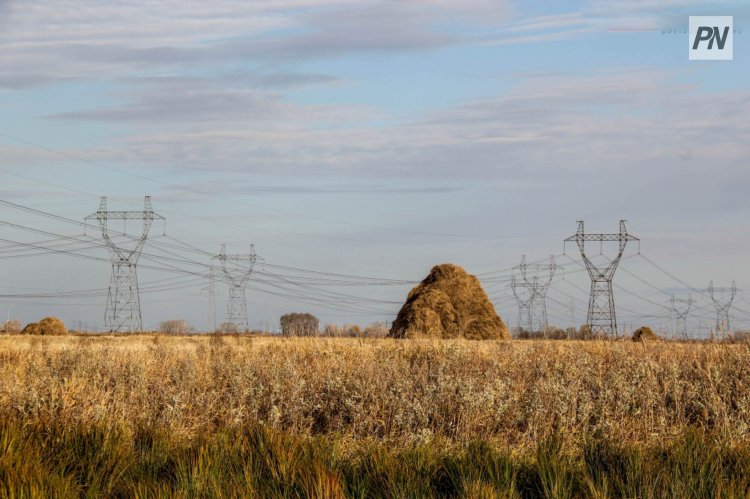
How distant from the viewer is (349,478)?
353 inches

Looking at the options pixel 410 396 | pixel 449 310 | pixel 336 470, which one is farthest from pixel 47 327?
pixel 336 470

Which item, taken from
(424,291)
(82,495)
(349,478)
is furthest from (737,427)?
(424,291)

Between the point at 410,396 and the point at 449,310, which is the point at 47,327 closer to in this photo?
the point at 449,310

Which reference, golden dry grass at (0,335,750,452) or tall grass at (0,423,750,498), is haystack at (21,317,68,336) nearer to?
golden dry grass at (0,335,750,452)

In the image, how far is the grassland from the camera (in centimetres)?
862

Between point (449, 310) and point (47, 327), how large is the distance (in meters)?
25.8

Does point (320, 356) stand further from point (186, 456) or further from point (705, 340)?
point (186, 456)

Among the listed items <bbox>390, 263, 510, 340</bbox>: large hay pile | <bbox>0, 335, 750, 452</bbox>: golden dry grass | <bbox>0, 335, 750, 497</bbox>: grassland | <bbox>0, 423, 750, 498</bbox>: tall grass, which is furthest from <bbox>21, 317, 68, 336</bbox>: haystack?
<bbox>0, 423, 750, 498</bbox>: tall grass

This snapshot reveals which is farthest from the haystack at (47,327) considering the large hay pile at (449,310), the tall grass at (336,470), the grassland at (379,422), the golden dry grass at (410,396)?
the tall grass at (336,470)

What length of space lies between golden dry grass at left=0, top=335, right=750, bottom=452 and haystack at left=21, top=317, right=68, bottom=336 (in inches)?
1375

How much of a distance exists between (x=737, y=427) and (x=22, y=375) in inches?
556

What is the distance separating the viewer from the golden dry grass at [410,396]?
13.6 metres

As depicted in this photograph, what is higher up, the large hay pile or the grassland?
the large hay pile

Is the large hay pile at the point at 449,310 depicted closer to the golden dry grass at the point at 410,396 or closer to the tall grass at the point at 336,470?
the golden dry grass at the point at 410,396
